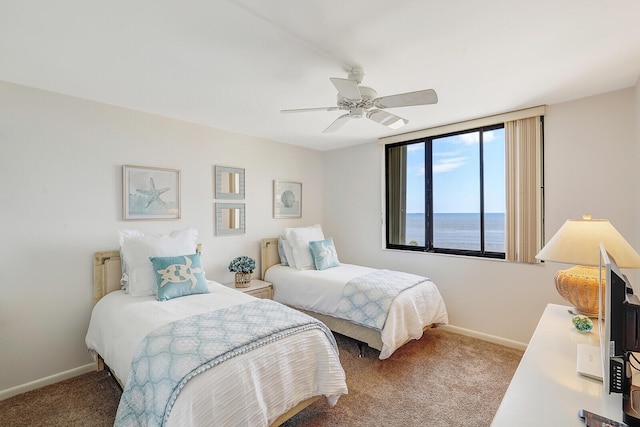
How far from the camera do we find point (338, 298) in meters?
2.98

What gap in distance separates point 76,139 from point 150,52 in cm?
130

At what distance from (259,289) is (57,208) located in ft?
6.52

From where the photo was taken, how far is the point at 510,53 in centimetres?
190

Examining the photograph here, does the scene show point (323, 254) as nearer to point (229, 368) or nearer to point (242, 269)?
point (242, 269)

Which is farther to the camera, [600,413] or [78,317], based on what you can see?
[78,317]

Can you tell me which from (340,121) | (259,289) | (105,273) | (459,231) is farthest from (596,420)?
(105,273)

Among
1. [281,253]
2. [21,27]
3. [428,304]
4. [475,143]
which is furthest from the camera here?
[281,253]

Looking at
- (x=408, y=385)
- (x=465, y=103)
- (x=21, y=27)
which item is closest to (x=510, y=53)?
(x=465, y=103)

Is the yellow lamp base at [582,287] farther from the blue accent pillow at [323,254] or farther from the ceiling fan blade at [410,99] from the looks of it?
the blue accent pillow at [323,254]

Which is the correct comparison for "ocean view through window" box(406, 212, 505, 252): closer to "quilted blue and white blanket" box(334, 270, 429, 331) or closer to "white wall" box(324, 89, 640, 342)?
"white wall" box(324, 89, 640, 342)

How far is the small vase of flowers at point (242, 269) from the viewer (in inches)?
133

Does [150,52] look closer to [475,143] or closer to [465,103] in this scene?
[465,103]

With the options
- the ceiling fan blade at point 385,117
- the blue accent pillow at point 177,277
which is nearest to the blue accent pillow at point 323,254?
the blue accent pillow at point 177,277

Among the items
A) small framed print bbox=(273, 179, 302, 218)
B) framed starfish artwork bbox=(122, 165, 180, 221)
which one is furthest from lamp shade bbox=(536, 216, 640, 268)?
framed starfish artwork bbox=(122, 165, 180, 221)
